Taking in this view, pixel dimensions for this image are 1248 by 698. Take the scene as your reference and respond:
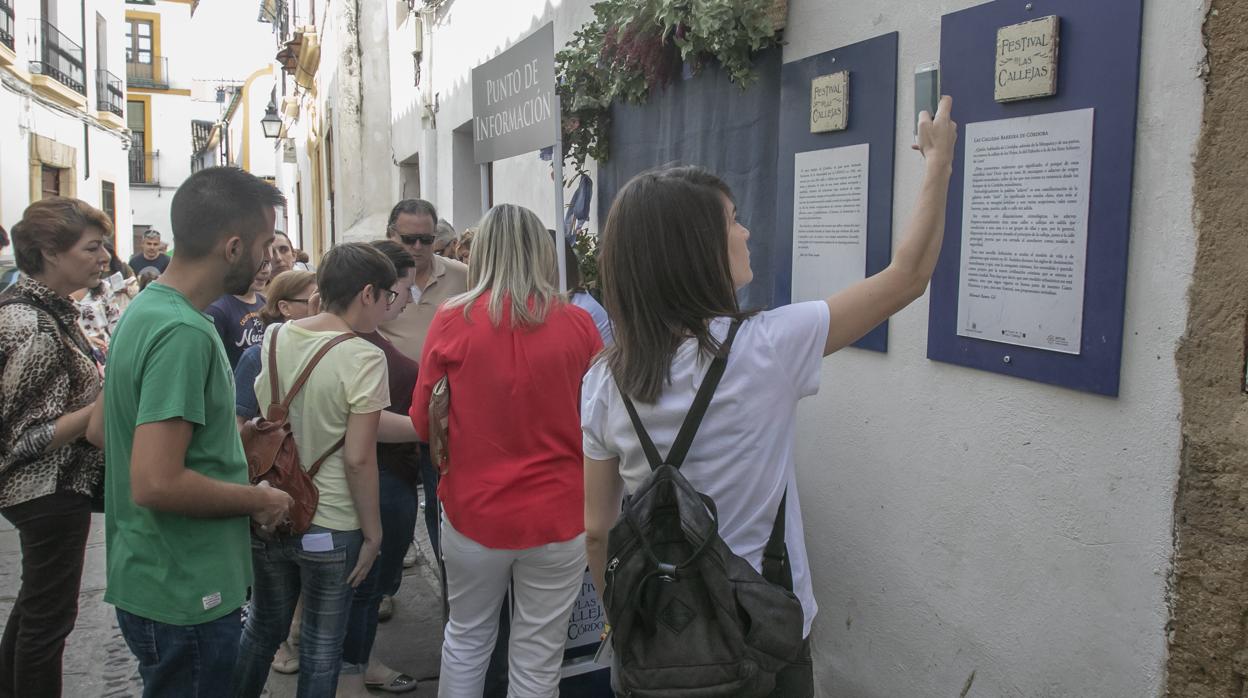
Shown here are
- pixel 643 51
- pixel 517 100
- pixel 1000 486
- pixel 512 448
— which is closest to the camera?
pixel 1000 486

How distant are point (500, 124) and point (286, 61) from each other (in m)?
17.9

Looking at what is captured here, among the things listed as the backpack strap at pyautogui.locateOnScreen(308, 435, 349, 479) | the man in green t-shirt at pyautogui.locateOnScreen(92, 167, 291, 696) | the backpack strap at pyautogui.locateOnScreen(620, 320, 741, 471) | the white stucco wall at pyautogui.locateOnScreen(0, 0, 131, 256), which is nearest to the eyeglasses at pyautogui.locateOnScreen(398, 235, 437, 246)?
the backpack strap at pyautogui.locateOnScreen(308, 435, 349, 479)

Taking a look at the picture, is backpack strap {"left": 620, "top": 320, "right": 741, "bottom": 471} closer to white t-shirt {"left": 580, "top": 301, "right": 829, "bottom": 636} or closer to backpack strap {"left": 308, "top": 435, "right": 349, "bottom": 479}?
white t-shirt {"left": 580, "top": 301, "right": 829, "bottom": 636}

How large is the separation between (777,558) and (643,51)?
2920 millimetres

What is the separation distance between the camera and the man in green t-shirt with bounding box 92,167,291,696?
2193mm

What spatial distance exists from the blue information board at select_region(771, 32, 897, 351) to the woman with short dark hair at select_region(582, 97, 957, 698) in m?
1.21

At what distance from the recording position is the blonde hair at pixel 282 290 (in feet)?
13.4

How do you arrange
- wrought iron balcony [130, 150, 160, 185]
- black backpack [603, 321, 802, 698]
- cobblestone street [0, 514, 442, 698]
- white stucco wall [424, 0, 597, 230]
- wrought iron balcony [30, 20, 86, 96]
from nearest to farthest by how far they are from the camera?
black backpack [603, 321, 802, 698] < cobblestone street [0, 514, 442, 698] < white stucco wall [424, 0, 597, 230] < wrought iron balcony [30, 20, 86, 96] < wrought iron balcony [130, 150, 160, 185]

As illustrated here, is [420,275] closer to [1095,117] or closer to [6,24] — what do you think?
[1095,117]

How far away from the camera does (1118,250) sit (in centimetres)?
225

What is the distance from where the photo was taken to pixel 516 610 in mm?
3148

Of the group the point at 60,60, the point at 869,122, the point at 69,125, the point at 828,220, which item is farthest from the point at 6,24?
the point at 869,122

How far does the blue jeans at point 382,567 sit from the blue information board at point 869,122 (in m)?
1.72

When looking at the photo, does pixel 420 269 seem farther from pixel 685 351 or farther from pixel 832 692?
pixel 685 351
